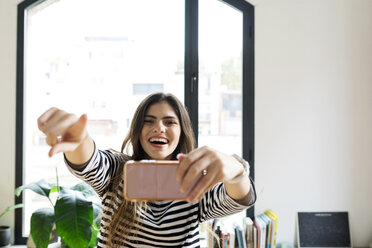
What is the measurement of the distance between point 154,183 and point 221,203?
39 centimetres

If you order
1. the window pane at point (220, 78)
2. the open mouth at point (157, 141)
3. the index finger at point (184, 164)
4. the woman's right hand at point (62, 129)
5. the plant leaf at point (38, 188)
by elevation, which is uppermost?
the window pane at point (220, 78)

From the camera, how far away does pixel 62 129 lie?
68 centimetres

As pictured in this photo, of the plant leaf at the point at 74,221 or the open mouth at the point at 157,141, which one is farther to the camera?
the plant leaf at the point at 74,221

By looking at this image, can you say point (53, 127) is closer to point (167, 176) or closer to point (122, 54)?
point (167, 176)

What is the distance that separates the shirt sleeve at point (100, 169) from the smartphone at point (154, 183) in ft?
0.90

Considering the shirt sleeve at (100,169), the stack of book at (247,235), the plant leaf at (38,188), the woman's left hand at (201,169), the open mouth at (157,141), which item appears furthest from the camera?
the stack of book at (247,235)

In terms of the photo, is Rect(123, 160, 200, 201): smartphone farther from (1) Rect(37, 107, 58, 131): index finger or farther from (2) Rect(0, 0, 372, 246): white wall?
(2) Rect(0, 0, 372, 246): white wall

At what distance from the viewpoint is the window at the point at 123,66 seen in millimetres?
2453

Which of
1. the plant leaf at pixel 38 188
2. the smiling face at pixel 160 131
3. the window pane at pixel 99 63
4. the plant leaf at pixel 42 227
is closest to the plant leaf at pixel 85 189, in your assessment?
the plant leaf at pixel 38 188

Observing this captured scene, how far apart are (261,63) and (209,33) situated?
464 millimetres

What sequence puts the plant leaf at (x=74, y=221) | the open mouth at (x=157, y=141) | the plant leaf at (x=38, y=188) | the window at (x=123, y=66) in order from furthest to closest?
the window at (x=123, y=66), the plant leaf at (x=38, y=188), the plant leaf at (x=74, y=221), the open mouth at (x=157, y=141)

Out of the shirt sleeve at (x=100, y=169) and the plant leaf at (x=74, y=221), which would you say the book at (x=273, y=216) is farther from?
the shirt sleeve at (x=100, y=169)

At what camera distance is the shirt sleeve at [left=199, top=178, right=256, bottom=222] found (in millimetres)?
→ 885

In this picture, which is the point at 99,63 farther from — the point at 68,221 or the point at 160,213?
the point at 160,213
